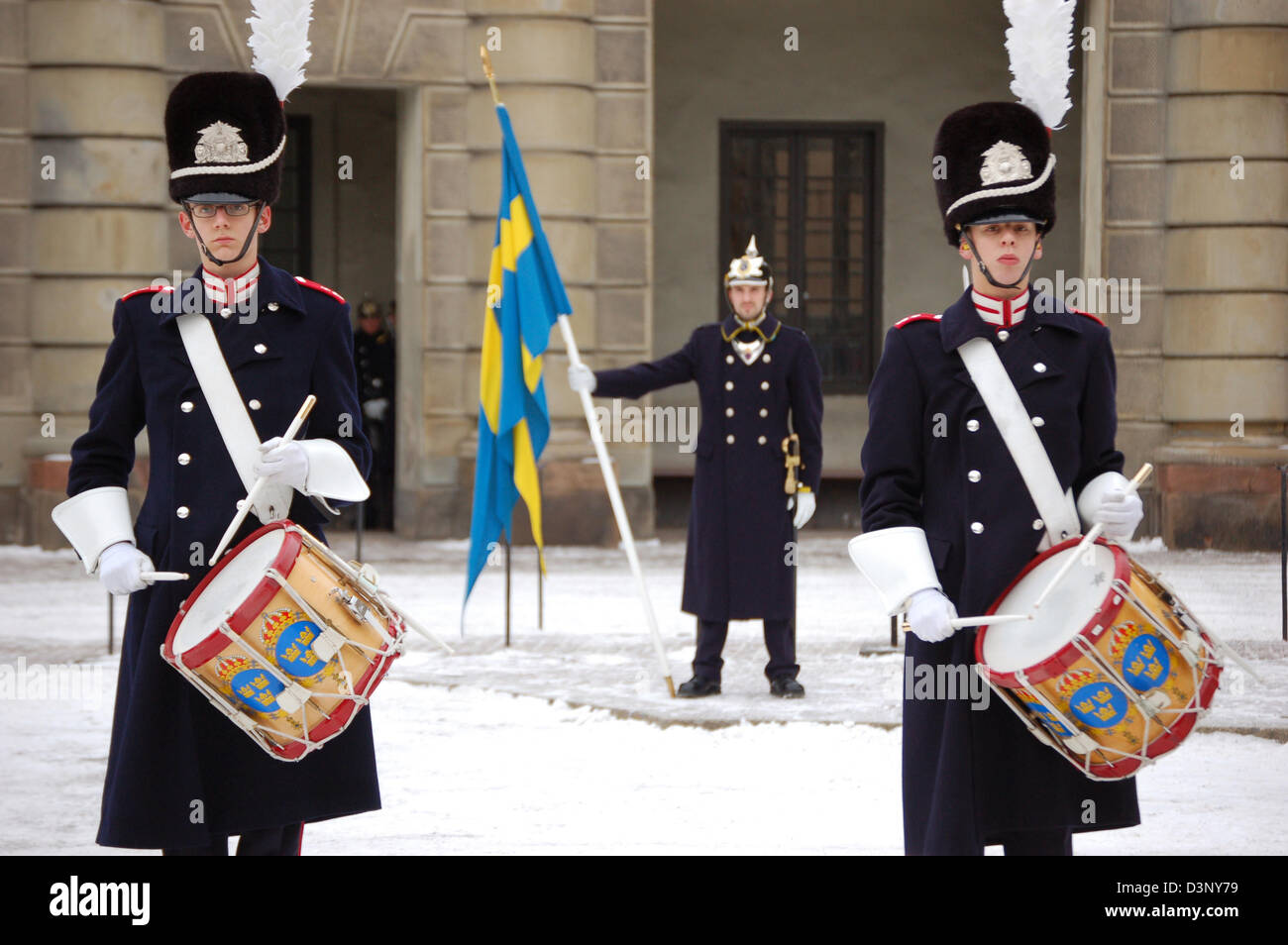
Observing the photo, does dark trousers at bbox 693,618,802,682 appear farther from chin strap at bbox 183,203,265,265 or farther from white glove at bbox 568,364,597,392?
chin strap at bbox 183,203,265,265

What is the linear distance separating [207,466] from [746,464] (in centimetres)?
477

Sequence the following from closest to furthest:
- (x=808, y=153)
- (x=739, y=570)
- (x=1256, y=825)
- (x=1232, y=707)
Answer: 1. (x=1256, y=825)
2. (x=1232, y=707)
3. (x=739, y=570)
4. (x=808, y=153)

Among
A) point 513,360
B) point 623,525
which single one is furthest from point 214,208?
point 513,360

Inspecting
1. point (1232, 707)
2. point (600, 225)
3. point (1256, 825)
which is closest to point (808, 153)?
point (600, 225)

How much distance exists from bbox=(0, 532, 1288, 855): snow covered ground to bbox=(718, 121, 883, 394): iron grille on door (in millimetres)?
6438

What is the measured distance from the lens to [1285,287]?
50.0 feet

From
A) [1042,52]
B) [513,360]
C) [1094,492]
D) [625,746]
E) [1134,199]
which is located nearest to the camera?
[1094,492]

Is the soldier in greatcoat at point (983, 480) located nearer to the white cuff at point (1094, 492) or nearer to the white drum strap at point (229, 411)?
the white cuff at point (1094, 492)

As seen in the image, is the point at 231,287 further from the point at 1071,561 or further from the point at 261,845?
the point at 1071,561

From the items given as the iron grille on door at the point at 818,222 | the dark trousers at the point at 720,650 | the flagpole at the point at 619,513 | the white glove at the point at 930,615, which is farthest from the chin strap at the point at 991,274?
the iron grille on door at the point at 818,222

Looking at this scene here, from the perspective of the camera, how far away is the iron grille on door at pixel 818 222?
59.0 ft

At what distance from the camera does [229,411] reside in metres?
Result: 4.48

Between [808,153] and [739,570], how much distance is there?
9782mm

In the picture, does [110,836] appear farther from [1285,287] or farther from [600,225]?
[1285,287]
